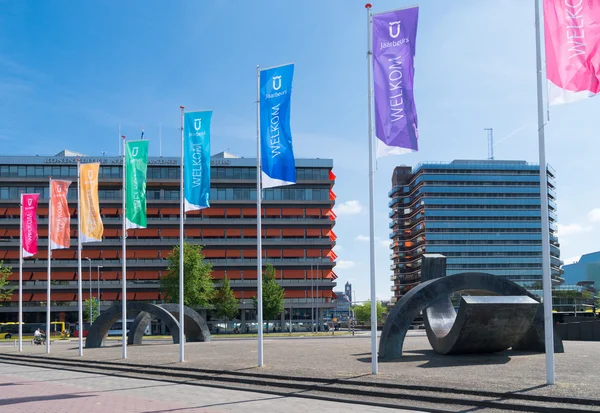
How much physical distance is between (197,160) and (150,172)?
3448 inches

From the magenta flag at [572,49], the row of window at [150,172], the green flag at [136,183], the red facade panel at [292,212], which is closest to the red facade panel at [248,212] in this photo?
the red facade panel at [292,212]

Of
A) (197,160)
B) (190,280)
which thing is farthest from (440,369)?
(190,280)

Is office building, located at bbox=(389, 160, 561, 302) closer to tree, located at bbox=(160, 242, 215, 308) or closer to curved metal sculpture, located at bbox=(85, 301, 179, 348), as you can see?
tree, located at bbox=(160, 242, 215, 308)

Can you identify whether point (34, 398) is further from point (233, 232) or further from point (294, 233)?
point (233, 232)

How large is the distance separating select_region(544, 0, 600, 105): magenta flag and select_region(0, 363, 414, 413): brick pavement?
981 cm

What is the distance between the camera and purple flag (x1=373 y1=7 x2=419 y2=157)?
21031 mm

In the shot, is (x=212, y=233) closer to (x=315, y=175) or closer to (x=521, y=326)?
(x=315, y=175)

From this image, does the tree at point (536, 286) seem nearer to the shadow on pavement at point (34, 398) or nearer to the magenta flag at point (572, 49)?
the magenta flag at point (572, 49)

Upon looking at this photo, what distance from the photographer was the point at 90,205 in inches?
1352

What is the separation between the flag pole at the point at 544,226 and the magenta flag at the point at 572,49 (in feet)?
2.05

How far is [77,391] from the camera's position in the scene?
69.6 feet

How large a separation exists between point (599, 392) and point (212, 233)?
327ft

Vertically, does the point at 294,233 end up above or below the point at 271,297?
above

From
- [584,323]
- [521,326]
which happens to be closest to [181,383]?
[521,326]
